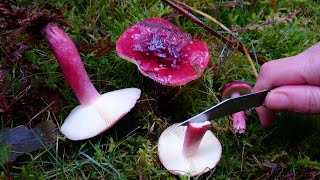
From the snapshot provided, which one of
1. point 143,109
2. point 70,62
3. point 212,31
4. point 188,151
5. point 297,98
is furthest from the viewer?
point 212,31

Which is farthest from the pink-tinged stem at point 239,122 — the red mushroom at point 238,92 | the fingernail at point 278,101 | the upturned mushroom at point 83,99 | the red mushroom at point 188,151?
the upturned mushroom at point 83,99

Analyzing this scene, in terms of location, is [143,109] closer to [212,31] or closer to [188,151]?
[188,151]

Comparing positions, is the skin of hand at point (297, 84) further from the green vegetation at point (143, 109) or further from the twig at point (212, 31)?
the twig at point (212, 31)

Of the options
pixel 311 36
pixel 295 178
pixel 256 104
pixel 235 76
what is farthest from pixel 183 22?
pixel 295 178

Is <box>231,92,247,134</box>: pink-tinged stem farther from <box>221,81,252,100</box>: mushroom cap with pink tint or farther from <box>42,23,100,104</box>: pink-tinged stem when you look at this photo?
<box>42,23,100,104</box>: pink-tinged stem

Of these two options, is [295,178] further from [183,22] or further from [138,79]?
[183,22]

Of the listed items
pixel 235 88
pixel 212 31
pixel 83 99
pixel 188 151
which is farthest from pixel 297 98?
pixel 83 99
